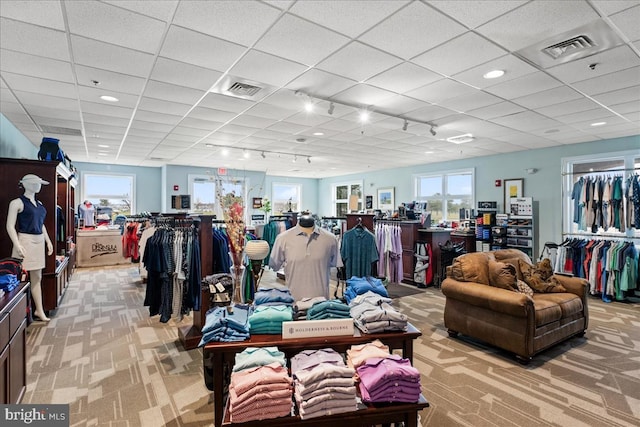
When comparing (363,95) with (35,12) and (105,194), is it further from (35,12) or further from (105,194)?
(105,194)

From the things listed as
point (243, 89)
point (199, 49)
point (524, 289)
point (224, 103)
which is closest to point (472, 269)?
point (524, 289)

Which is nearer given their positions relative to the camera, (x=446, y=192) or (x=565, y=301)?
(x=565, y=301)

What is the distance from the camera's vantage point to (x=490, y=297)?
133 inches

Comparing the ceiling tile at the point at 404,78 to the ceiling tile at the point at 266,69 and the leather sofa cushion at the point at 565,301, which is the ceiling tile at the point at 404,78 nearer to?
the ceiling tile at the point at 266,69

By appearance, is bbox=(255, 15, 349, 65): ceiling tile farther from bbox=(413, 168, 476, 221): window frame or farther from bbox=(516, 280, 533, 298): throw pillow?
bbox=(413, 168, 476, 221): window frame

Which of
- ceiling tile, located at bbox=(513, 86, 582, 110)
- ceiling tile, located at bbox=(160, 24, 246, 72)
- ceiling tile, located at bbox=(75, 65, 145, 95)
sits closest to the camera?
ceiling tile, located at bbox=(160, 24, 246, 72)

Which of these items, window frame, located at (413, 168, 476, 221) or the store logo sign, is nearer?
the store logo sign

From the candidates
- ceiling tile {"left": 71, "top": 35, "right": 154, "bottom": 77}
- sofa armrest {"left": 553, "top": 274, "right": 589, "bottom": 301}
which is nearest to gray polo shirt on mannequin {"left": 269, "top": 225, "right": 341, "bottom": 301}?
ceiling tile {"left": 71, "top": 35, "right": 154, "bottom": 77}

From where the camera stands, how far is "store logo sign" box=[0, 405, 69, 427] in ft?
5.95

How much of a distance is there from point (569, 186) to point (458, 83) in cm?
492

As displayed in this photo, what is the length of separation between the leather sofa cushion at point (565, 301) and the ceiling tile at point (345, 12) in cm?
315

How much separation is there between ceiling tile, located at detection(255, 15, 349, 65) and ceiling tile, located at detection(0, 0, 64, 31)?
1.45 m

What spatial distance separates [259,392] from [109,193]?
11.1m

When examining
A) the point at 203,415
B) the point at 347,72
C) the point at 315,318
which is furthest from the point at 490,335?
the point at 347,72
